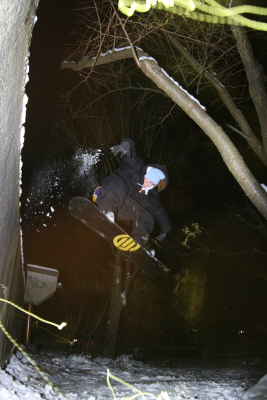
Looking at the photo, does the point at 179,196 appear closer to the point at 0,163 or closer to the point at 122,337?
the point at 122,337

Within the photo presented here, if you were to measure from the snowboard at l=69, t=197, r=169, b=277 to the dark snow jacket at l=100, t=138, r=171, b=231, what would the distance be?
0.57 metres

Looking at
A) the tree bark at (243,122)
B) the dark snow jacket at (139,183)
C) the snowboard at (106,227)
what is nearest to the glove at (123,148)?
the dark snow jacket at (139,183)

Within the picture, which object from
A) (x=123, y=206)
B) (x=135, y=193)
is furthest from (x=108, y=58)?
(x=123, y=206)

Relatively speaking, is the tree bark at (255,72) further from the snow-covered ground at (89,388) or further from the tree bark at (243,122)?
the snow-covered ground at (89,388)

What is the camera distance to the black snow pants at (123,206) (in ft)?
15.5

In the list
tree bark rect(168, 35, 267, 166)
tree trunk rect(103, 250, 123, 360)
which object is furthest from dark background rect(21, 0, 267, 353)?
tree bark rect(168, 35, 267, 166)

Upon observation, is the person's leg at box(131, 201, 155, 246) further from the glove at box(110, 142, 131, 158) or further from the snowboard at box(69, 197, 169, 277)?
the glove at box(110, 142, 131, 158)

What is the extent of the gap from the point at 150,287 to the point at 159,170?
12.7 m

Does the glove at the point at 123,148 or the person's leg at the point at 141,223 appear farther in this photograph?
the person's leg at the point at 141,223

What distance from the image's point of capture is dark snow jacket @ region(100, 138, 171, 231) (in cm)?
468

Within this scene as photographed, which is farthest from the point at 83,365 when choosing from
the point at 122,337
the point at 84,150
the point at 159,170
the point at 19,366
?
the point at 84,150

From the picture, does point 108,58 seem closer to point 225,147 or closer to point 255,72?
point 255,72

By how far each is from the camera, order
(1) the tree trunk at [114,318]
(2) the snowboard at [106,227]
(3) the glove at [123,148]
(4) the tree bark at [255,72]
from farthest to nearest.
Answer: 1. (1) the tree trunk at [114,318]
2. (2) the snowboard at [106,227]
3. (3) the glove at [123,148]
4. (4) the tree bark at [255,72]

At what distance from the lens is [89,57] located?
4.76 m
